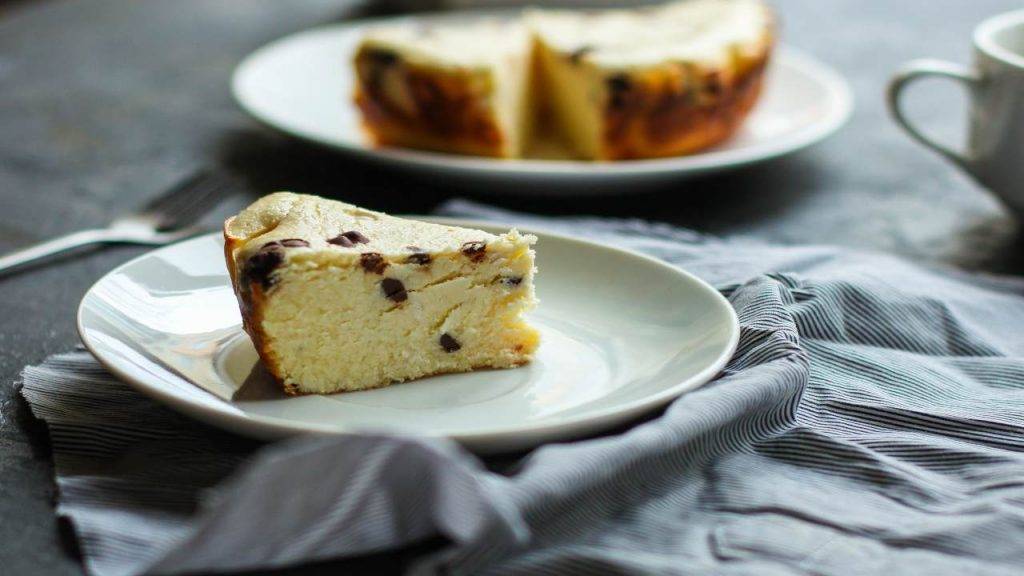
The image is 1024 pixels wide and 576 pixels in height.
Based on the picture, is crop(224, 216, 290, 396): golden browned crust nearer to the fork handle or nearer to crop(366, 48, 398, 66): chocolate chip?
the fork handle

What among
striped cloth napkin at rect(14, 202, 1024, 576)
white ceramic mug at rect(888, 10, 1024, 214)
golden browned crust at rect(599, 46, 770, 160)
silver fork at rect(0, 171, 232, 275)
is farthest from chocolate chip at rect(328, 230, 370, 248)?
white ceramic mug at rect(888, 10, 1024, 214)

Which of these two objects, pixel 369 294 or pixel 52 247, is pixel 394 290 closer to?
pixel 369 294

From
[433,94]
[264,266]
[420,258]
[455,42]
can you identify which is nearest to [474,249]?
[420,258]

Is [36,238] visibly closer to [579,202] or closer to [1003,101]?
[579,202]

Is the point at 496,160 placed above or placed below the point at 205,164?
above

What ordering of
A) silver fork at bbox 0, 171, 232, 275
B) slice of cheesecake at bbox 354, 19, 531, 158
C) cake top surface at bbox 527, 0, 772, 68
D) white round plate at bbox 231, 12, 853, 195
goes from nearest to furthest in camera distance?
1. silver fork at bbox 0, 171, 232, 275
2. white round plate at bbox 231, 12, 853, 195
3. slice of cheesecake at bbox 354, 19, 531, 158
4. cake top surface at bbox 527, 0, 772, 68

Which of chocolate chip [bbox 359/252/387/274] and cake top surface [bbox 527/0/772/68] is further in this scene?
cake top surface [bbox 527/0/772/68]
